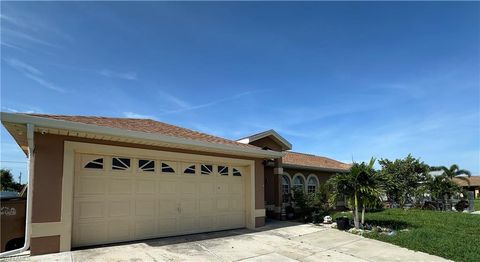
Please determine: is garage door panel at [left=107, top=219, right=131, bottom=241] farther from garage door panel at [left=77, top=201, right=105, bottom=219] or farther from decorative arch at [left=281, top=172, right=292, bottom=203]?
decorative arch at [left=281, top=172, right=292, bottom=203]

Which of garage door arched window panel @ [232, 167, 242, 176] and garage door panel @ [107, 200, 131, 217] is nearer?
garage door panel @ [107, 200, 131, 217]

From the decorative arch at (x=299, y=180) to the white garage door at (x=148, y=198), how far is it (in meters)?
7.46

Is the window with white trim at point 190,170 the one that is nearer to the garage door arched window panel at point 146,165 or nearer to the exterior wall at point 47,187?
the garage door arched window panel at point 146,165

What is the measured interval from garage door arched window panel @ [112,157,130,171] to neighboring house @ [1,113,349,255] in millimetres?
17

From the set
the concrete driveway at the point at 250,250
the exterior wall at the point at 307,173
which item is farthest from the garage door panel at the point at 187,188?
the exterior wall at the point at 307,173

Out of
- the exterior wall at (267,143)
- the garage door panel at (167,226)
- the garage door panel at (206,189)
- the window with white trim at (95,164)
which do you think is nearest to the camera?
the window with white trim at (95,164)

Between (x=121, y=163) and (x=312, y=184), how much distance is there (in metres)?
14.3

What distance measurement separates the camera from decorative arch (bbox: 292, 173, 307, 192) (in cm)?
1988

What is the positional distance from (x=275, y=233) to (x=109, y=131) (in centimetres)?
679

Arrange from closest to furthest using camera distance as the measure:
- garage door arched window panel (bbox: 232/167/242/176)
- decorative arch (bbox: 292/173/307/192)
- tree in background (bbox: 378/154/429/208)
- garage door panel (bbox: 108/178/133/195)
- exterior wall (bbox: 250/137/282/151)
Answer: garage door panel (bbox: 108/178/133/195), garage door arched window panel (bbox: 232/167/242/176), exterior wall (bbox: 250/137/282/151), decorative arch (bbox: 292/173/307/192), tree in background (bbox: 378/154/429/208)

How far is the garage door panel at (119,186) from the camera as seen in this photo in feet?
31.0

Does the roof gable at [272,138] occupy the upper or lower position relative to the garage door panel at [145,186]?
upper

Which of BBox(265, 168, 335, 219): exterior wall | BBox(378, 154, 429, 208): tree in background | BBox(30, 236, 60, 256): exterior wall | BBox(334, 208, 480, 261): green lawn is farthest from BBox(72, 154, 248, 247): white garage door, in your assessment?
BBox(378, 154, 429, 208): tree in background

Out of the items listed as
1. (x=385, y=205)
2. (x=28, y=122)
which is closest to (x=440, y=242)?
(x=28, y=122)
